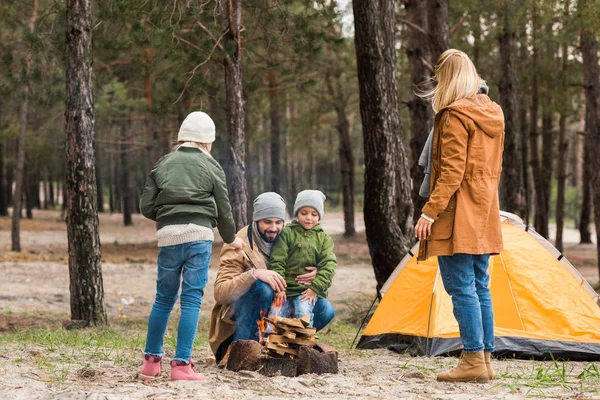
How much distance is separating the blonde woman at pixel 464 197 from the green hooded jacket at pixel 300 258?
0.83 m

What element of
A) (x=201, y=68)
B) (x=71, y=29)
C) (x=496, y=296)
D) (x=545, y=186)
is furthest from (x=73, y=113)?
(x=545, y=186)

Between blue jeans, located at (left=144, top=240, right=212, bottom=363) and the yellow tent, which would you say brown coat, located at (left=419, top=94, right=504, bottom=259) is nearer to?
blue jeans, located at (left=144, top=240, right=212, bottom=363)

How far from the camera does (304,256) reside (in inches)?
214

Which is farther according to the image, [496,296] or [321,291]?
[496,296]

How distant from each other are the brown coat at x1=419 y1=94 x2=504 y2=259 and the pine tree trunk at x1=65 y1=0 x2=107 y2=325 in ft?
14.3

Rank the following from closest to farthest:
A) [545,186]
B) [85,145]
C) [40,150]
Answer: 1. [85,145]
2. [545,186]
3. [40,150]

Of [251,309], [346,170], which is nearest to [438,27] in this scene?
[251,309]

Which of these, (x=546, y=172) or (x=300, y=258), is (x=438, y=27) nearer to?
(x=300, y=258)

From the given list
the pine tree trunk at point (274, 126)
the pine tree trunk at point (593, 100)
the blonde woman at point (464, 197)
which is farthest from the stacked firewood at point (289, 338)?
the pine tree trunk at point (274, 126)

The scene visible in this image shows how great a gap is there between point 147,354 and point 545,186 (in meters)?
21.3

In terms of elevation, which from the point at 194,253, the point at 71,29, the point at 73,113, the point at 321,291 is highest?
the point at 71,29

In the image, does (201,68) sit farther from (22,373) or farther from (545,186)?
(545,186)

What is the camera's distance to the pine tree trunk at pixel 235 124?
441 inches

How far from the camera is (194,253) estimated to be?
4.75 m
